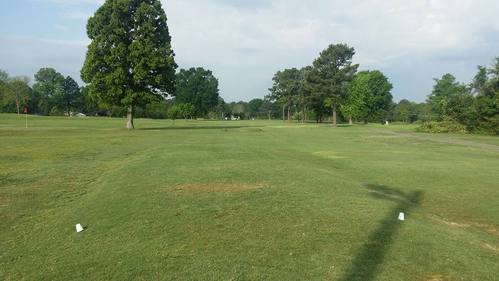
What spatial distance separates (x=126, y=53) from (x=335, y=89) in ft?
127

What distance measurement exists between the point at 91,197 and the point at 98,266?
17.7 feet

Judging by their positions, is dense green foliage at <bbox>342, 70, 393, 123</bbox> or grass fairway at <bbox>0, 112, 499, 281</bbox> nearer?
grass fairway at <bbox>0, 112, 499, 281</bbox>

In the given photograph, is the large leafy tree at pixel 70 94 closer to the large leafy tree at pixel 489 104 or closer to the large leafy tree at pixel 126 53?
the large leafy tree at pixel 126 53

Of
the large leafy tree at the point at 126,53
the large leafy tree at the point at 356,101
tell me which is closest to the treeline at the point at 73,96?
the large leafy tree at the point at 356,101

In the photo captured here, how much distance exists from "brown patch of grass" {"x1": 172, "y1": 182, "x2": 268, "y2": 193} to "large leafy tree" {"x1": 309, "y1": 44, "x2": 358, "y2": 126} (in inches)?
2479

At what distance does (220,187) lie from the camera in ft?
38.3

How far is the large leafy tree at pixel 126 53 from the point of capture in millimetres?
43656

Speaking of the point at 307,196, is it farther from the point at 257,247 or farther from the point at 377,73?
the point at 377,73

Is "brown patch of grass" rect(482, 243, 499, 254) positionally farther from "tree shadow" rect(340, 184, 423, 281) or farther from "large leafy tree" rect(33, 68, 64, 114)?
"large leafy tree" rect(33, 68, 64, 114)

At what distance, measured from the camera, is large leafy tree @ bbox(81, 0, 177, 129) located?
43656 millimetres

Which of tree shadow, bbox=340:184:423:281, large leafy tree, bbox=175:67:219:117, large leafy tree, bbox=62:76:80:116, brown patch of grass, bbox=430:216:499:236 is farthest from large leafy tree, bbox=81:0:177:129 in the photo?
large leafy tree, bbox=62:76:80:116

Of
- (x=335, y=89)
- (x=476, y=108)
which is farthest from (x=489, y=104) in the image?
(x=335, y=89)

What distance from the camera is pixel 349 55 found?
74.5 m

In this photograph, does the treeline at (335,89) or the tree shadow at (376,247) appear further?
the treeline at (335,89)
